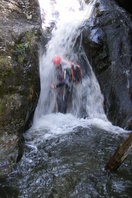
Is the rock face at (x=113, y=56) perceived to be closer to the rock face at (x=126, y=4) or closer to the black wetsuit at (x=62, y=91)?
the rock face at (x=126, y=4)

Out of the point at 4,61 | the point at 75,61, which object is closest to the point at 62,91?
the point at 75,61

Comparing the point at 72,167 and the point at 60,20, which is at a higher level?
the point at 60,20

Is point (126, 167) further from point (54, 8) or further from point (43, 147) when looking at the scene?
point (54, 8)

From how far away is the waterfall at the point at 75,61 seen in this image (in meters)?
9.16

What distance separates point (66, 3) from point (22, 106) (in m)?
8.83

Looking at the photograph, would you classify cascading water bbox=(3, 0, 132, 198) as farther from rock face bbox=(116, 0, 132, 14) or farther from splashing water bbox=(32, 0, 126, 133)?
rock face bbox=(116, 0, 132, 14)

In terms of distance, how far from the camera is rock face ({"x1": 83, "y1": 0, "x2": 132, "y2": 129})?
8.36 m

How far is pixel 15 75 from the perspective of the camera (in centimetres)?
607

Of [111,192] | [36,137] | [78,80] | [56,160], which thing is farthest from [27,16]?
[111,192]

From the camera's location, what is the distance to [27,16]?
297 inches

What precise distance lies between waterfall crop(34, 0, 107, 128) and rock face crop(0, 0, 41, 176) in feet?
5.99

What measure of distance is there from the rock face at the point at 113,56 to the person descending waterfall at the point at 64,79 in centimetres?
83

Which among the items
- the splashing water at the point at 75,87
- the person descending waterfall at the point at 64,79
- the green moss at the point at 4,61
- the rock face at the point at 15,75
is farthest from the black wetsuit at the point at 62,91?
the green moss at the point at 4,61

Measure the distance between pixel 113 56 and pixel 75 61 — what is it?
169 cm
